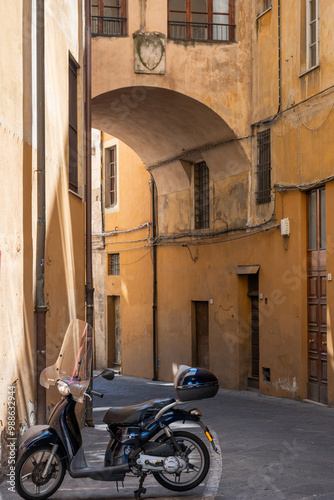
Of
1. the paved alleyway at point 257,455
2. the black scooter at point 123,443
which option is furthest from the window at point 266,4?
the black scooter at point 123,443

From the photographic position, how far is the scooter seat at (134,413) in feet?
22.0

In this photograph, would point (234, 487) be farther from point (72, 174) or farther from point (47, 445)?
point (72, 174)

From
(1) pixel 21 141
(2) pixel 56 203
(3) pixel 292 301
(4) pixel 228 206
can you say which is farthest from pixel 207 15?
(1) pixel 21 141

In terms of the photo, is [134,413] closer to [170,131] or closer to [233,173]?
[233,173]

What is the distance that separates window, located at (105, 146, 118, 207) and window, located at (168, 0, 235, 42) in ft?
24.7

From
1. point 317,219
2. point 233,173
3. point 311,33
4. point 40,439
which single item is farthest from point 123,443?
point 233,173

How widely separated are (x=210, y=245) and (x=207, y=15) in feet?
16.9

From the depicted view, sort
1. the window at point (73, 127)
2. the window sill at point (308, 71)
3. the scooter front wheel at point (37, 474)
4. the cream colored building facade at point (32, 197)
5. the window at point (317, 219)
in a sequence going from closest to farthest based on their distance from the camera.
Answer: the scooter front wheel at point (37, 474), the cream colored building facade at point (32, 197), the window at point (73, 127), the window sill at point (308, 71), the window at point (317, 219)

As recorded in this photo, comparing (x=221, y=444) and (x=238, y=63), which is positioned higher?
(x=238, y=63)

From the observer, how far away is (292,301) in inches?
573

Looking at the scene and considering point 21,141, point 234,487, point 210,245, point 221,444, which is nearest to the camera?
point 234,487

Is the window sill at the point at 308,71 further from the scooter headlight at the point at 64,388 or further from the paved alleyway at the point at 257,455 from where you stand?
the scooter headlight at the point at 64,388

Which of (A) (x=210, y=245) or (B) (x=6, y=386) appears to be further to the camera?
(A) (x=210, y=245)

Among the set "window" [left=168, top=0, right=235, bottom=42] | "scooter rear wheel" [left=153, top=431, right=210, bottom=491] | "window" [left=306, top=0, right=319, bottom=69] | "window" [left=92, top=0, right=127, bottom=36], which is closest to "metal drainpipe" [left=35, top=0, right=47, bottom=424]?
"scooter rear wheel" [left=153, top=431, right=210, bottom=491]
